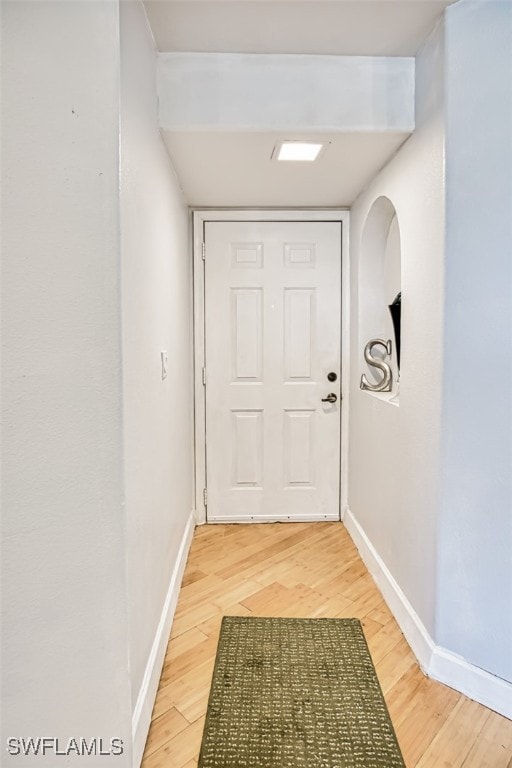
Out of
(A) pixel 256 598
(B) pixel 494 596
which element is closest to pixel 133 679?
(A) pixel 256 598

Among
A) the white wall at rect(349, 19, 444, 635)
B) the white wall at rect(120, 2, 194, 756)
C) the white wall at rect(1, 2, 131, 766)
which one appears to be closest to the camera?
the white wall at rect(1, 2, 131, 766)

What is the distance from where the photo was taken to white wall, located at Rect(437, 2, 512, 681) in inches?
57.3

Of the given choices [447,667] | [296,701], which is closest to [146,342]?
[296,701]

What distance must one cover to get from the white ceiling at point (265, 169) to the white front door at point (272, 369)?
0.81 ft

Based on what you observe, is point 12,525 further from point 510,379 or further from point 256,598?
point 510,379

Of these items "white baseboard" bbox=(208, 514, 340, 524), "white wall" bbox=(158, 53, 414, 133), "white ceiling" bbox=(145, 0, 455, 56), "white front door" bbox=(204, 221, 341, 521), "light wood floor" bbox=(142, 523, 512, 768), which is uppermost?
"white ceiling" bbox=(145, 0, 455, 56)

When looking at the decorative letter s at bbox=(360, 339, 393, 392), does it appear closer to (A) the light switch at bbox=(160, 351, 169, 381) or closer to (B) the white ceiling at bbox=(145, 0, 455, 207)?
(B) the white ceiling at bbox=(145, 0, 455, 207)

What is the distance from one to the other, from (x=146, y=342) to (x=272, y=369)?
4.93 ft

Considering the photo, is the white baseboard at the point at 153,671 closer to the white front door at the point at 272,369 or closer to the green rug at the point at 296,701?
the green rug at the point at 296,701

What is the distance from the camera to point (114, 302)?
1.16 meters

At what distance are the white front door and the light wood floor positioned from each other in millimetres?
227

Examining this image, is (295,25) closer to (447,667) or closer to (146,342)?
(146,342)

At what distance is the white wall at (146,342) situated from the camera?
4.15 feet

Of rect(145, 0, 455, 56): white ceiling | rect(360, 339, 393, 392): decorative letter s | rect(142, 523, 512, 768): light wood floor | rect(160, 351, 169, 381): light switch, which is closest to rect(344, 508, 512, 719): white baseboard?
rect(142, 523, 512, 768): light wood floor
